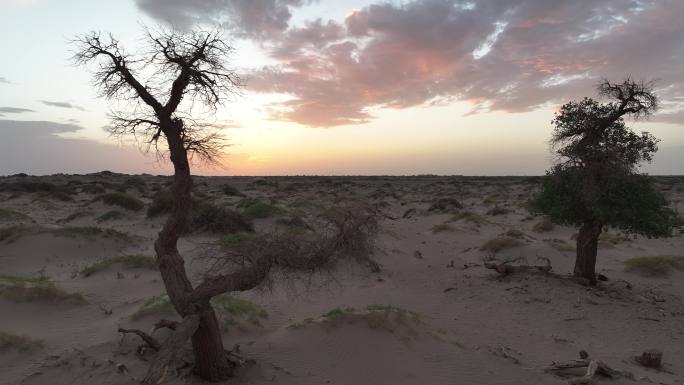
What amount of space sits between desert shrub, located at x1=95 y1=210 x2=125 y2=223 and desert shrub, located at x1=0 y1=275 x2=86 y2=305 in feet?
52.4

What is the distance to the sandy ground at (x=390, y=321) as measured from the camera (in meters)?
8.41

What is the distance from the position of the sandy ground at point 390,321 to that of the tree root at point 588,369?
19 cm

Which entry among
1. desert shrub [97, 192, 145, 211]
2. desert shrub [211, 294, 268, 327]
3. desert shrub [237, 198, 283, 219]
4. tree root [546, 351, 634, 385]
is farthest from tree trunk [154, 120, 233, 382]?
desert shrub [97, 192, 145, 211]

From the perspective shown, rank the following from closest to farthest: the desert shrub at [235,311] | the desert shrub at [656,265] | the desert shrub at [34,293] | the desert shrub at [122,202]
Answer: the desert shrub at [235,311]
the desert shrub at [34,293]
the desert shrub at [656,265]
the desert shrub at [122,202]

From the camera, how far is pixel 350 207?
316 inches

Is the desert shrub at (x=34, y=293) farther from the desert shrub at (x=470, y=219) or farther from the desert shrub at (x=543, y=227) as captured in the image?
the desert shrub at (x=543, y=227)

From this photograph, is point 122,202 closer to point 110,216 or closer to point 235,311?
point 110,216

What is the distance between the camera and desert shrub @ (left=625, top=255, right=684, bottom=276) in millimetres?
16031

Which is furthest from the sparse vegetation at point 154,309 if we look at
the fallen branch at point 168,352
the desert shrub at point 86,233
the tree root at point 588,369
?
the desert shrub at point 86,233

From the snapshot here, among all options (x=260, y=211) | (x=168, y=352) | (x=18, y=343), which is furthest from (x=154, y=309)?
(x=260, y=211)

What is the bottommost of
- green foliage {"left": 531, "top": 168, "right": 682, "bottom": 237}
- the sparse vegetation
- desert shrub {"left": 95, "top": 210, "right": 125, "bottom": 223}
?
the sparse vegetation

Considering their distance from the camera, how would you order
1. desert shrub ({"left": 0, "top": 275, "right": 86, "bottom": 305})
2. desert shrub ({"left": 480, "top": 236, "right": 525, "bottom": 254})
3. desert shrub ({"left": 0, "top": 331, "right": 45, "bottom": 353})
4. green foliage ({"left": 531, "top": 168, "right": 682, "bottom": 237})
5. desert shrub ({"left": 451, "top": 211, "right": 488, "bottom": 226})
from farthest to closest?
desert shrub ({"left": 451, "top": 211, "right": 488, "bottom": 226}) → desert shrub ({"left": 480, "top": 236, "right": 525, "bottom": 254}) → green foliage ({"left": 531, "top": 168, "right": 682, "bottom": 237}) → desert shrub ({"left": 0, "top": 275, "right": 86, "bottom": 305}) → desert shrub ({"left": 0, "top": 331, "right": 45, "bottom": 353})

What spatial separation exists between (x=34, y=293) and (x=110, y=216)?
17547 mm

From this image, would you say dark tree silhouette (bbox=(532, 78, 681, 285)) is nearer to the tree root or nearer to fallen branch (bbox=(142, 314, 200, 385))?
the tree root
